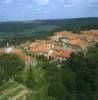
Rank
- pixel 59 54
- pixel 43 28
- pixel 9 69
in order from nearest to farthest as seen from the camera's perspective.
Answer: pixel 9 69, pixel 59 54, pixel 43 28

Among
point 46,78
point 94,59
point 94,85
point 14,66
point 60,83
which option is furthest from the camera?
point 94,59

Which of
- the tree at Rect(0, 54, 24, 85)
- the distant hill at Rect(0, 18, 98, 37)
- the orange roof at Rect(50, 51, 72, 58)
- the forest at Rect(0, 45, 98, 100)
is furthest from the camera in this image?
the distant hill at Rect(0, 18, 98, 37)

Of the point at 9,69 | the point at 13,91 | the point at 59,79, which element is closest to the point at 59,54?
the point at 9,69

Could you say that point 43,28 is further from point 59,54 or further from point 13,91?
point 13,91

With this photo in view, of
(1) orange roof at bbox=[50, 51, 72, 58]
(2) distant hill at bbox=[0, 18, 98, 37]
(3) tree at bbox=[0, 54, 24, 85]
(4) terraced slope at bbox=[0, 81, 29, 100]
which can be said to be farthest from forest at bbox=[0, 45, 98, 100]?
(2) distant hill at bbox=[0, 18, 98, 37]

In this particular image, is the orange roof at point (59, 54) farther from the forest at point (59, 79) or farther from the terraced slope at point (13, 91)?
the terraced slope at point (13, 91)

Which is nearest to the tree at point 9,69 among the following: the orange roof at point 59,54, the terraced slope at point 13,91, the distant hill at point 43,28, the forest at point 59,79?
the forest at point 59,79

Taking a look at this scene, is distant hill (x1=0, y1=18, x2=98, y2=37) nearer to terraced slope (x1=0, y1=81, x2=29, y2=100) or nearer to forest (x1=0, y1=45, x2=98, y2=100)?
forest (x1=0, y1=45, x2=98, y2=100)

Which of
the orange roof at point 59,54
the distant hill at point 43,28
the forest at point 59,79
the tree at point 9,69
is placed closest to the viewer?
the forest at point 59,79

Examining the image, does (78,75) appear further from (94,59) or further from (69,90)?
(94,59)

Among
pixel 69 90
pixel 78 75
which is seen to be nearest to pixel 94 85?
pixel 78 75

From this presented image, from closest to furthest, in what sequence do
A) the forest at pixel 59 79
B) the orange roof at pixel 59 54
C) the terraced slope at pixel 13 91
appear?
1. the forest at pixel 59 79
2. the terraced slope at pixel 13 91
3. the orange roof at pixel 59 54
